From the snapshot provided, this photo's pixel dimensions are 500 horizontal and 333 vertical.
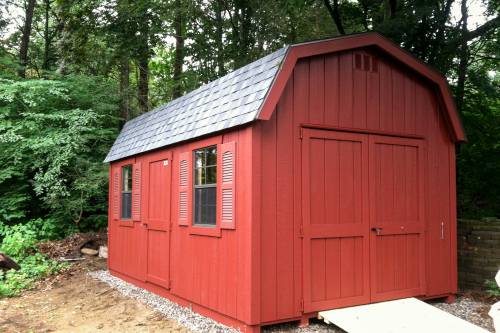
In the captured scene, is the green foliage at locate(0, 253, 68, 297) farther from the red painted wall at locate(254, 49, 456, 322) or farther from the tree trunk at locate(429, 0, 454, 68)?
the tree trunk at locate(429, 0, 454, 68)

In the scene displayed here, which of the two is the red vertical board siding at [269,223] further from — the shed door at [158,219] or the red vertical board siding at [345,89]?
the shed door at [158,219]

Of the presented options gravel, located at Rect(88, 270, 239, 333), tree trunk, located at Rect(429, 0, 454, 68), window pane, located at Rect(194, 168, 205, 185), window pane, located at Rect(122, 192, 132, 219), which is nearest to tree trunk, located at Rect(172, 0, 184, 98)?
window pane, located at Rect(122, 192, 132, 219)

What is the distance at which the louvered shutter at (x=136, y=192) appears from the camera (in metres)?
8.48

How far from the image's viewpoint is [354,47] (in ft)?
19.3

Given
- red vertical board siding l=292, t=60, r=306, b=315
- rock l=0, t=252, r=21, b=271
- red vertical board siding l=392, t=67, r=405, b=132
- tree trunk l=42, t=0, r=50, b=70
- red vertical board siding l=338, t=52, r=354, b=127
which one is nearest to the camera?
red vertical board siding l=292, t=60, r=306, b=315

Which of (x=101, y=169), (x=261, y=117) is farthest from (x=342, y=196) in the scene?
(x=101, y=169)

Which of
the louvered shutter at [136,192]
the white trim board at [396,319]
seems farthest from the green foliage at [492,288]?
the louvered shutter at [136,192]

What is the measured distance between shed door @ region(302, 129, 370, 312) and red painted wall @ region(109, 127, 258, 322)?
0.76 metres

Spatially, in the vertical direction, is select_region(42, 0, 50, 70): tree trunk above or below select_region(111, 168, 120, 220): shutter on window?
above

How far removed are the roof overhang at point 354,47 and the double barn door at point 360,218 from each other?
2.25ft

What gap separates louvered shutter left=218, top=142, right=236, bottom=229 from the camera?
5.46 meters

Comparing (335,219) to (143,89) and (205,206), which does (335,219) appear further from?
(143,89)

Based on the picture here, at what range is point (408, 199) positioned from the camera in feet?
20.7

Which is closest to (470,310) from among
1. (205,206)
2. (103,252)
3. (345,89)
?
(345,89)
